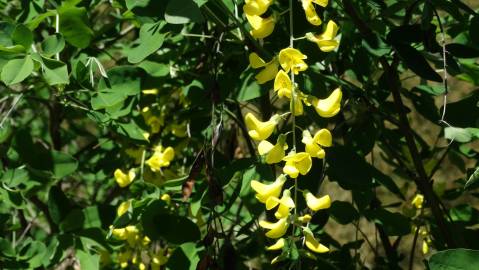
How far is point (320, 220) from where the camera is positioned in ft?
4.61

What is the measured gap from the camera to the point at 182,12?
0.99 metres

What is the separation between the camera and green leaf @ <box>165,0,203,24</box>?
980 mm

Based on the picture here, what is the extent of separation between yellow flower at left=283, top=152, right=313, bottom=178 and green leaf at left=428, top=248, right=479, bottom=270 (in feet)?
0.75

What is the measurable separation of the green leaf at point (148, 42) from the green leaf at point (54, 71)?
4.4 inches

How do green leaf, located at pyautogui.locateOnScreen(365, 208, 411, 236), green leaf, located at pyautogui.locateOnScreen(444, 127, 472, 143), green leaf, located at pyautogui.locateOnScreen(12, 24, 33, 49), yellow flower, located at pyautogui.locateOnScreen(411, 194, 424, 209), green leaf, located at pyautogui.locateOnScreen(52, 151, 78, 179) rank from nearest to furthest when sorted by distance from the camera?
1. green leaf, located at pyautogui.locateOnScreen(444, 127, 472, 143)
2. green leaf, located at pyautogui.locateOnScreen(12, 24, 33, 49)
3. green leaf, located at pyautogui.locateOnScreen(365, 208, 411, 236)
4. green leaf, located at pyautogui.locateOnScreen(52, 151, 78, 179)
5. yellow flower, located at pyautogui.locateOnScreen(411, 194, 424, 209)

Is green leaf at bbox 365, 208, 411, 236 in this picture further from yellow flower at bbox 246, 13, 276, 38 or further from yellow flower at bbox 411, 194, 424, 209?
yellow flower at bbox 246, 13, 276, 38

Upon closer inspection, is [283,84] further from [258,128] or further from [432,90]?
[432,90]

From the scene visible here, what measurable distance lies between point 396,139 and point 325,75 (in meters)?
0.33

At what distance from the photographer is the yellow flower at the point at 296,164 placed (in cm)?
88

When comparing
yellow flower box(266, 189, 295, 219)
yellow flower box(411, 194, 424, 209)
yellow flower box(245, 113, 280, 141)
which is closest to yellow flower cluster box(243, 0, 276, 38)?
yellow flower box(245, 113, 280, 141)

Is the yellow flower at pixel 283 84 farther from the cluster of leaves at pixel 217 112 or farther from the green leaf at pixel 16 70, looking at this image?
the green leaf at pixel 16 70

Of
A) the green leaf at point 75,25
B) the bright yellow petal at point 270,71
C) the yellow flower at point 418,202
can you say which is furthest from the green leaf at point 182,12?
the yellow flower at point 418,202

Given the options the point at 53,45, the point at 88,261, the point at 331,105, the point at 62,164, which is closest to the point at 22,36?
the point at 53,45

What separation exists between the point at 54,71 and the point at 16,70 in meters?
0.06
